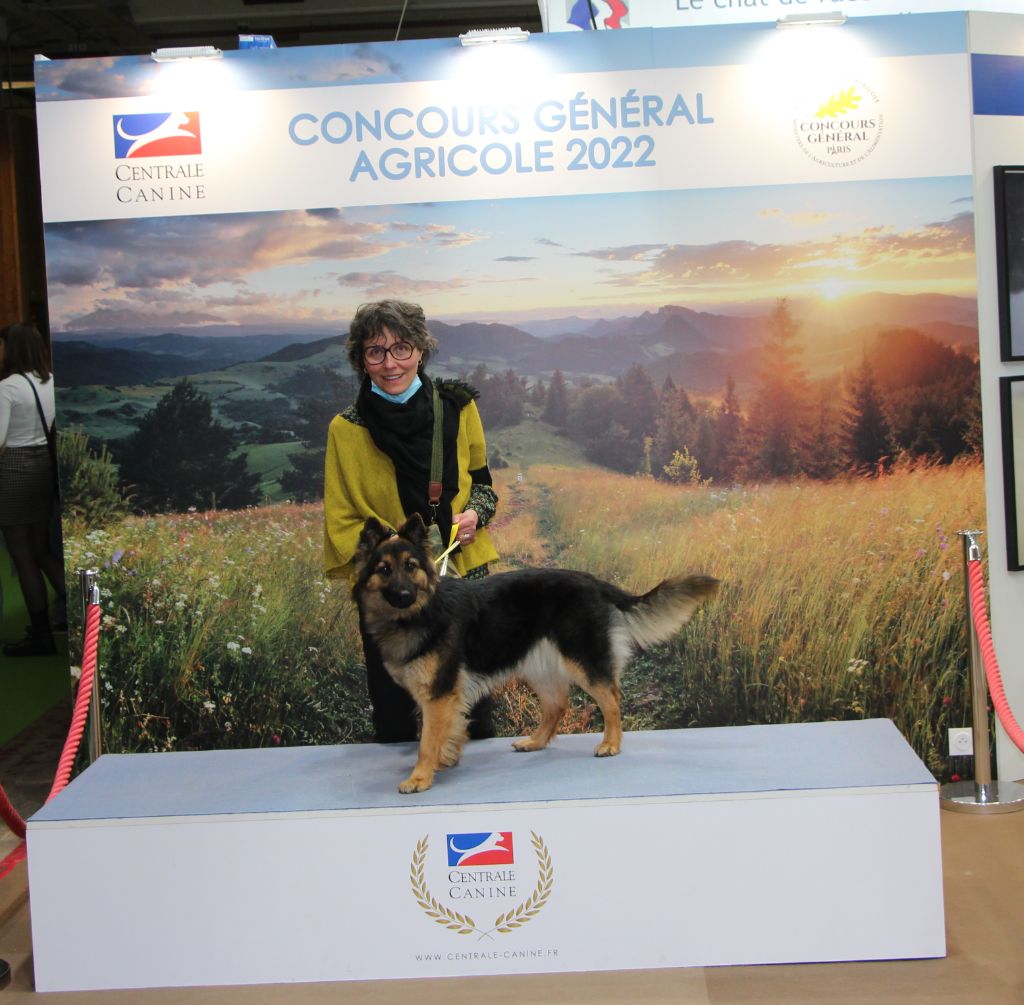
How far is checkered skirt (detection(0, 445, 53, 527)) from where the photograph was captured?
6.05 metres

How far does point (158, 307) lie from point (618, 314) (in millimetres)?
1829

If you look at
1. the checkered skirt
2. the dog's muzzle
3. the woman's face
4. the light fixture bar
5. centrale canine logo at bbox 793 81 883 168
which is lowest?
the dog's muzzle

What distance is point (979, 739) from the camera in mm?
4480

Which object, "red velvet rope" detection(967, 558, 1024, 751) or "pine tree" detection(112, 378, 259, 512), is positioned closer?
"red velvet rope" detection(967, 558, 1024, 751)

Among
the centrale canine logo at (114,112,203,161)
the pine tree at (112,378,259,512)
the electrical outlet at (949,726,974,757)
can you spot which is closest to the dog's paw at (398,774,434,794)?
the pine tree at (112,378,259,512)

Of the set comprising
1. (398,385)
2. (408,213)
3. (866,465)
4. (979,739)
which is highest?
(408,213)

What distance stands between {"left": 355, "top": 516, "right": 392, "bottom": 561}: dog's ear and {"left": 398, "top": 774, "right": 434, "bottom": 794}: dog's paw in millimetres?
653

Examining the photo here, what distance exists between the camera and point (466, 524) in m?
3.86

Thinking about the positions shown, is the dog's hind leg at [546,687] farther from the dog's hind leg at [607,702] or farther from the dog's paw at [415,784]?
the dog's paw at [415,784]

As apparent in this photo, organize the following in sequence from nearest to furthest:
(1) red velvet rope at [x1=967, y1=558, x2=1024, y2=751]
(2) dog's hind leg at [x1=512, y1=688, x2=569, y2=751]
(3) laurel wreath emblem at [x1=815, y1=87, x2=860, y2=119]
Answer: (2) dog's hind leg at [x1=512, y1=688, x2=569, y2=751], (1) red velvet rope at [x1=967, y1=558, x2=1024, y2=751], (3) laurel wreath emblem at [x1=815, y1=87, x2=860, y2=119]

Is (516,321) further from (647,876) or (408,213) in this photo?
(647,876)


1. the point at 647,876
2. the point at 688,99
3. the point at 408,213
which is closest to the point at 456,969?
the point at 647,876

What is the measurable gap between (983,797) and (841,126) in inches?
105

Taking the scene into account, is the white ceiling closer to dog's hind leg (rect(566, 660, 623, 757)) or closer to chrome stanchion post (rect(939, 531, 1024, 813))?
chrome stanchion post (rect(939, 531, 1024, 813))
